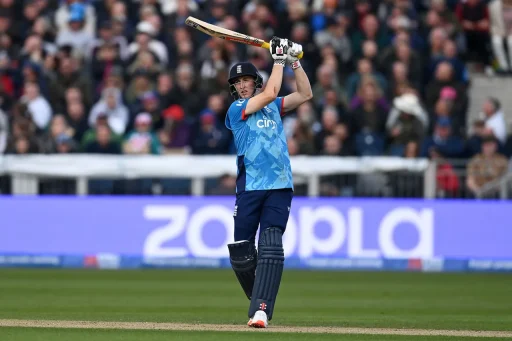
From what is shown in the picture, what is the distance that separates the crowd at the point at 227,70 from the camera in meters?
20.2

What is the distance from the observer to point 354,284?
1645 cm

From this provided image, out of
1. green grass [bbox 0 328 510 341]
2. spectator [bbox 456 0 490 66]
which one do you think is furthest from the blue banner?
green grass [bbox 0 328 510 341]

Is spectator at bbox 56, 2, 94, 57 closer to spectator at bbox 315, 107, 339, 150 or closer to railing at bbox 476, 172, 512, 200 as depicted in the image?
spectator at bbox 315, 107, 339, 150

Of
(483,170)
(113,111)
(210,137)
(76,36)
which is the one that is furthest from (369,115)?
(76,36)

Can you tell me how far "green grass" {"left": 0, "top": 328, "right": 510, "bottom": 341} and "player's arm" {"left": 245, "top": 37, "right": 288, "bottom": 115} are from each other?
1.94 meters

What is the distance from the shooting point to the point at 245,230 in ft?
34.9

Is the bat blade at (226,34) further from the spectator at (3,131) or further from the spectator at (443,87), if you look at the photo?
the spectator at (443,87)

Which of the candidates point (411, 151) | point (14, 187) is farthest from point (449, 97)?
point (14, 187)

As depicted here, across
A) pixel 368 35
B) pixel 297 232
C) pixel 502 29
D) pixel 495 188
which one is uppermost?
pixel 502 29

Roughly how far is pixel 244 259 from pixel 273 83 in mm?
1629

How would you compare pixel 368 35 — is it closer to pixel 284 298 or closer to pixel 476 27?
pixel 476 27

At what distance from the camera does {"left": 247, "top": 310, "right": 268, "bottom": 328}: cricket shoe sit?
33.8 ft

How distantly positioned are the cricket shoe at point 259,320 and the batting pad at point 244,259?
557mm

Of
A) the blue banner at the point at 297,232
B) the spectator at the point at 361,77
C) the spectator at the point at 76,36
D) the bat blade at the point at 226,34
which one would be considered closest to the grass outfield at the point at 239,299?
the blue banner at the point at 297,232
